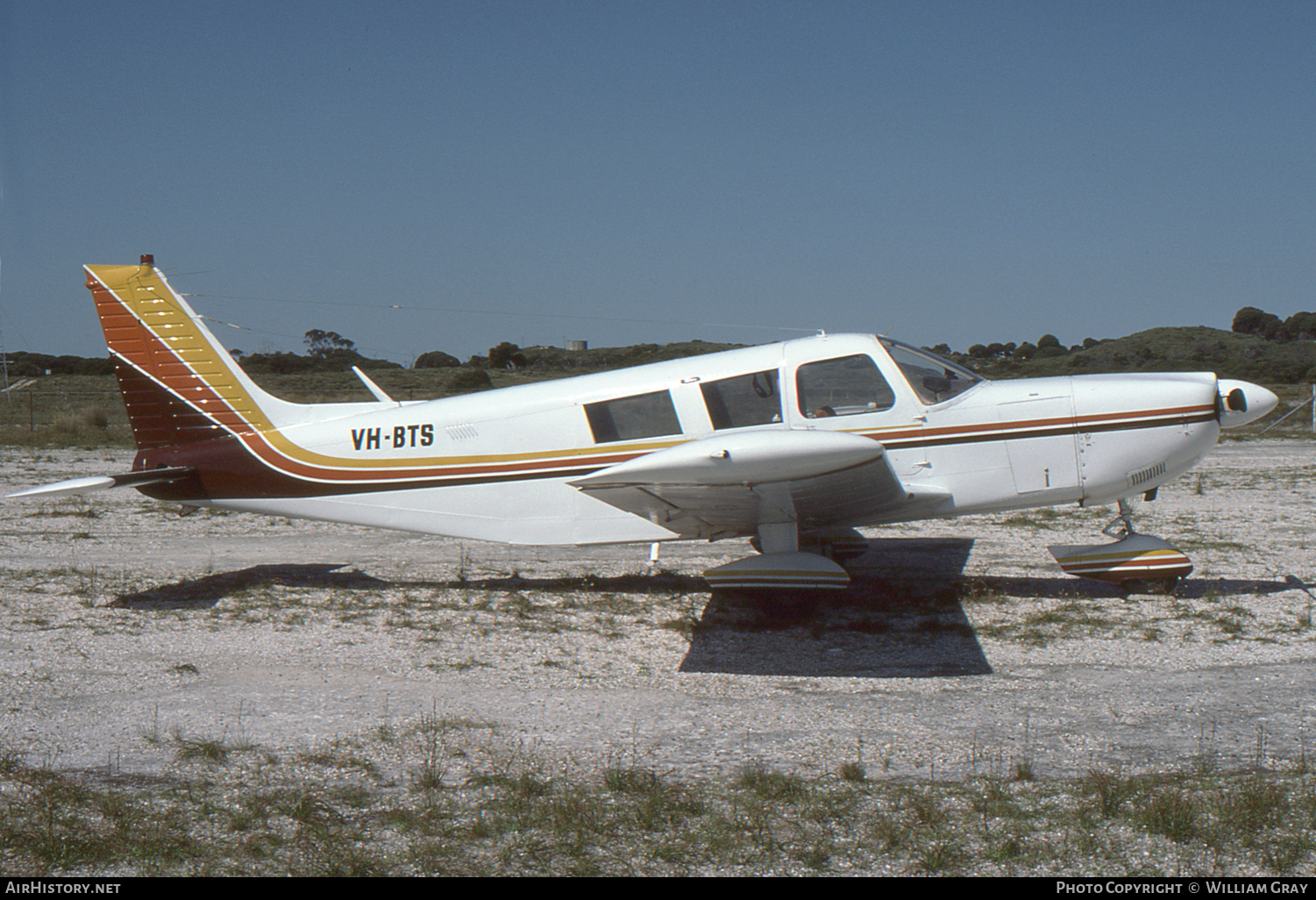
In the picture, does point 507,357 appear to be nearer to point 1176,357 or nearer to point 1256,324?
point 1176,357

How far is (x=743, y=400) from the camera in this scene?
7.45 meters

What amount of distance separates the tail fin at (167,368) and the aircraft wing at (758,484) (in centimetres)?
400

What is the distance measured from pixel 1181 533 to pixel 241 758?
10451mm

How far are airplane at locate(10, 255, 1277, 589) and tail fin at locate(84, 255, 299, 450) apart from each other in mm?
23

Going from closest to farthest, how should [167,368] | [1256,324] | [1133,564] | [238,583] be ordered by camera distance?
1. [1133,564]
2. [167,368]
3. [238,583]
4. [1256,324]

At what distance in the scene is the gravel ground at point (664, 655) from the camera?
16.1 ft

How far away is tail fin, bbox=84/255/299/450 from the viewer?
859 cm

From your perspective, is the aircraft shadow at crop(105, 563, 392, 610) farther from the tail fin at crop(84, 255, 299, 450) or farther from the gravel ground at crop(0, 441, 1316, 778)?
the tail fin at crop(84, 255, 299, 450)

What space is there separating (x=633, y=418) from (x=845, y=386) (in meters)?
1.74

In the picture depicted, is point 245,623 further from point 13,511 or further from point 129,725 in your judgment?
point 13,511

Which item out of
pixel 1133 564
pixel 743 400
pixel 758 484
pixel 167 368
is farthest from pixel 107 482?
pixel 1133 564

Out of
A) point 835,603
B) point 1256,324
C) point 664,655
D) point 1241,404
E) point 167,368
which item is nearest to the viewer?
point 664,655

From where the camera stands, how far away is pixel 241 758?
464 cm

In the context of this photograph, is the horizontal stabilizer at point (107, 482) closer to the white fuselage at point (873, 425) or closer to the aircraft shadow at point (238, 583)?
the aircraft shadow at point (238, 583)
